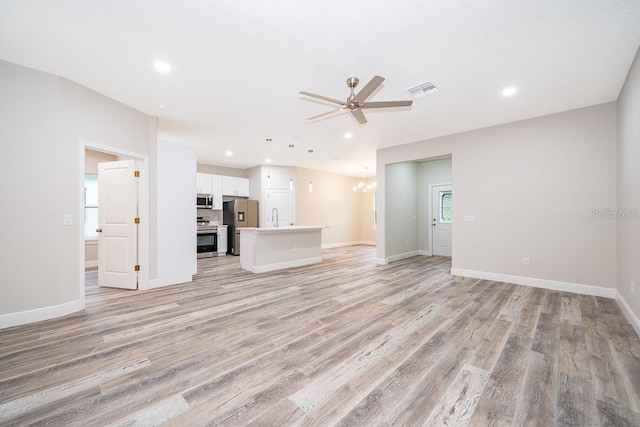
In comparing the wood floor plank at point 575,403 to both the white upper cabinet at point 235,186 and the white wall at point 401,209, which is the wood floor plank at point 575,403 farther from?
the white upper cabinet at point 235,186

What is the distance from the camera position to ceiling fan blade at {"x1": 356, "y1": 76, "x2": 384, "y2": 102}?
8.21 ft

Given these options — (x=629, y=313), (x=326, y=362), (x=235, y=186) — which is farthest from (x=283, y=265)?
(x=629, y=313)

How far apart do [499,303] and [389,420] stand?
115 inches

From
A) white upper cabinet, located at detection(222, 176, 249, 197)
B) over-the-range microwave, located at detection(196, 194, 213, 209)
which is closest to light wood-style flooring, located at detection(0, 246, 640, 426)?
over-the-range microwave, located at detection(196, 194, 213, 209)

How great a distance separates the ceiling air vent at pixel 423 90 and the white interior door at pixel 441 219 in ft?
14.4

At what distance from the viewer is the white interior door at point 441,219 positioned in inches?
289

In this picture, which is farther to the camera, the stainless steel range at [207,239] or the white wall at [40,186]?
the stainless steel range at [207,239]

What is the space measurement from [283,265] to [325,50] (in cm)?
451

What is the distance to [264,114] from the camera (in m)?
4.29

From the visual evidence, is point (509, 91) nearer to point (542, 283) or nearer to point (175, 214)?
point (542, 283)

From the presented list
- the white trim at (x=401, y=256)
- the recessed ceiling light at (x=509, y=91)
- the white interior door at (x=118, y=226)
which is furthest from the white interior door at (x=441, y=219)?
the white interior door at (x=118, y=226)

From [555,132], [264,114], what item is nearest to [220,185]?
[264,114]

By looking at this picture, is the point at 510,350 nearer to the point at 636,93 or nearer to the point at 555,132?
the point at 636,93

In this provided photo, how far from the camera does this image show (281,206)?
28.3ft
